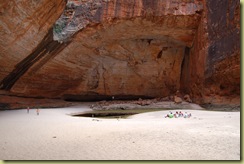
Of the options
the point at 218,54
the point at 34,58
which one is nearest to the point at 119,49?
the point at 34,58

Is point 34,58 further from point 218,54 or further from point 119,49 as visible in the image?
point 218,54

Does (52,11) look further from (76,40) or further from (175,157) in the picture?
(175,157)

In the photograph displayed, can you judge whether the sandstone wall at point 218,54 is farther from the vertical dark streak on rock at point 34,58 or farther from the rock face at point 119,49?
the vertical dark streak on rock at point 34,58

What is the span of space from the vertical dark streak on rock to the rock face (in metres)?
0.05

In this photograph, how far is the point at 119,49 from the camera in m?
15.3

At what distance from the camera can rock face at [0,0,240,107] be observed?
10188 mm

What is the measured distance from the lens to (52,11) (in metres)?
7.17

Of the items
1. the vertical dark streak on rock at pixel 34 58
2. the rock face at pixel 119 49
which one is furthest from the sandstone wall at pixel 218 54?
the vertical dark streak on rock at pixel 34 58

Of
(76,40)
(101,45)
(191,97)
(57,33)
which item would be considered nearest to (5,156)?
(57,33)

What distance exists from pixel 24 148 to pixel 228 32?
35.0ft

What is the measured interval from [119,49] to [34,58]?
593 cm

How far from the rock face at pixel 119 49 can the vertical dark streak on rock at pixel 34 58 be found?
2.1 inches

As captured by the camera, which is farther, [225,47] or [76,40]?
[76,40]

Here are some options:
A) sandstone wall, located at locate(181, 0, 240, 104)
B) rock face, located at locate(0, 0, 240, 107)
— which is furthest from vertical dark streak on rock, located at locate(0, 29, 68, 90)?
sandstone wall, located at locate(181, 0, 240, 104)
